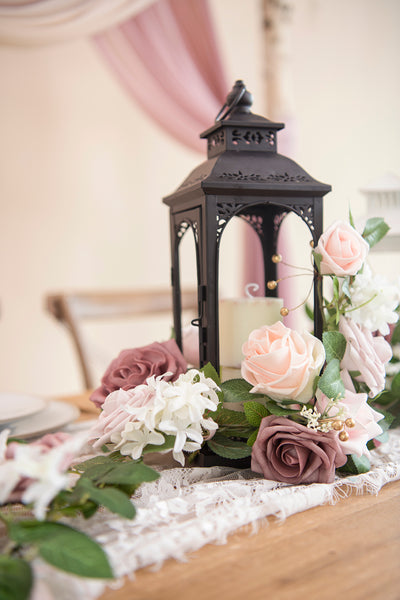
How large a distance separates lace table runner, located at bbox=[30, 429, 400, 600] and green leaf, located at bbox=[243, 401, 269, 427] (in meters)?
0.07

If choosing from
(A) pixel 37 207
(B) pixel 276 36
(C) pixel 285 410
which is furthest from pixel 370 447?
(B) pixel 276 36

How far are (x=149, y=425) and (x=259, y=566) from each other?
186 mm

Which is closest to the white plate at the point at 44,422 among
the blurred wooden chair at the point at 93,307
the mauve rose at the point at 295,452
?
the mauve rose at the point at 295,452

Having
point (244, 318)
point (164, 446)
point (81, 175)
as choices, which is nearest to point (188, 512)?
point (164, 446)

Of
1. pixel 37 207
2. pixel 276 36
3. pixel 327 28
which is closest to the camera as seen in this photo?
pixel 37 207

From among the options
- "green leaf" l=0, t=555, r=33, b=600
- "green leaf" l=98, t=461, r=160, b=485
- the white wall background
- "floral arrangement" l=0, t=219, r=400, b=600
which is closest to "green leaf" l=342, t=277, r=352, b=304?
"floral arrangement" l=0, t=219, r=400, b=600

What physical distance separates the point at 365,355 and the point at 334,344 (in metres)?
0.04

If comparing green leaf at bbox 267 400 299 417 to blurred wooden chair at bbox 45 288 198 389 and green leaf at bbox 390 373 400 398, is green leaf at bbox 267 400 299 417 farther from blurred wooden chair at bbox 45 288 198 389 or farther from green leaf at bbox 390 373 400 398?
blurred wooden chair at bbox 45 288 198 389

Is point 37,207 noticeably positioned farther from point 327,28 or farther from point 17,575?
point 17,575

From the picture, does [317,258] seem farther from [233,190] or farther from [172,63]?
[172,63]

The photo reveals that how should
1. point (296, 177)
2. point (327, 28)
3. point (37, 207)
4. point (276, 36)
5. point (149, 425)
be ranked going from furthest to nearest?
1. point (327, 28)
2. point (276, 36)
3. point (37, 207)
4. point (296, 177)
5. point (149, 425)

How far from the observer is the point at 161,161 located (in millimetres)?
3025

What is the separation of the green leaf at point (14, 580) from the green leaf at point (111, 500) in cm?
9

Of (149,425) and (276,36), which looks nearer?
(149,425)
